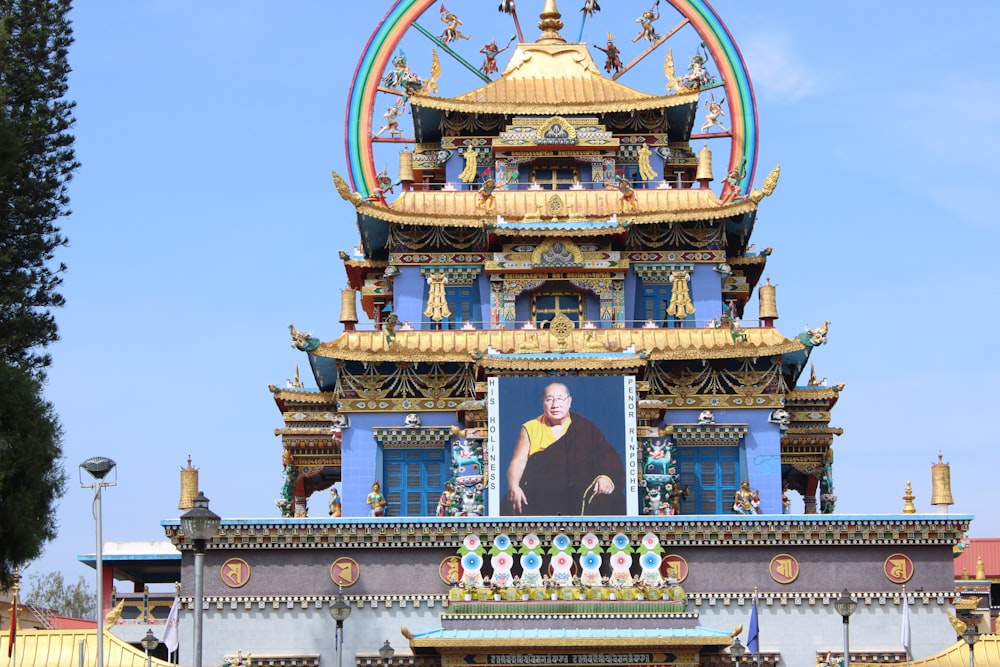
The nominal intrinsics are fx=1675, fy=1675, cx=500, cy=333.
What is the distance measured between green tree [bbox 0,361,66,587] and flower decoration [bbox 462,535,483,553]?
12643 millimetres

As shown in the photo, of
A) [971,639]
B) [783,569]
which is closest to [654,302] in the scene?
[783,569]

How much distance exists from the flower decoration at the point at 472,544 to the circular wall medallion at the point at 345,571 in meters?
2.79

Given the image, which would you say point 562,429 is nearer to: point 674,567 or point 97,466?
point 674,567

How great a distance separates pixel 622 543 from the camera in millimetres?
43156

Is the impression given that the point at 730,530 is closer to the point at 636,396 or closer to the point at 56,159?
the point at 636,396

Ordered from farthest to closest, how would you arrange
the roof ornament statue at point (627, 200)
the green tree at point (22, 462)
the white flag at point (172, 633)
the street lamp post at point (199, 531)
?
the roof ornament statue at point (627, 200) → the white flag at point (172, 633) → the green tree at point (22, 462) → the street lamp post at point (199, 531)

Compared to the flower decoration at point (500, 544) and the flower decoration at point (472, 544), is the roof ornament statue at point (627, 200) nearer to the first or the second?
the flower decoration at point (500, 544)

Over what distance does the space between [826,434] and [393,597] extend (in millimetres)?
15642

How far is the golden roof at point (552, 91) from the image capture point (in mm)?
55000

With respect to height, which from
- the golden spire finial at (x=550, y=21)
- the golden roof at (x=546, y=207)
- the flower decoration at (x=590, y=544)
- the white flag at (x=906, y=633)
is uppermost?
the golden spire finial at (x=550, y=21)

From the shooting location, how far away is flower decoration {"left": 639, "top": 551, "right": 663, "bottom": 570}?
42844 mm

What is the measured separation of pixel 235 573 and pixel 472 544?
241 inches

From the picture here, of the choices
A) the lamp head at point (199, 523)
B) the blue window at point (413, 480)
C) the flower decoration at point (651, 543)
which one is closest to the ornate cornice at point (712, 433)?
the flower decoration at point (651, 543)

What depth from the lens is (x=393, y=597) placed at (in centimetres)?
4278
